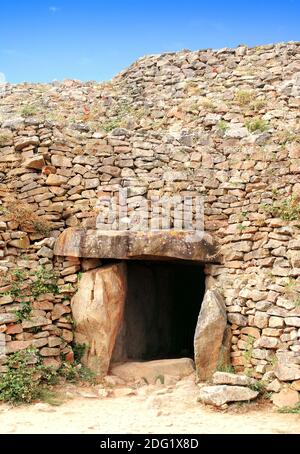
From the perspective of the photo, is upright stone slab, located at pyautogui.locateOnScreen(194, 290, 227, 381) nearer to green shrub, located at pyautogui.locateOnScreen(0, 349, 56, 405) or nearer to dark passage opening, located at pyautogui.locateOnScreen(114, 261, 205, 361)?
dark passage opening, located at pyautogui.locateOnScreen(114, 261, 205, 361)

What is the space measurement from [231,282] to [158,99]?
7547 millimetres

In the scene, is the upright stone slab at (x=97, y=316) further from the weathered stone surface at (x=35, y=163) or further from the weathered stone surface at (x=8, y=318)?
the weathered stone surface at (x=35, y=163)

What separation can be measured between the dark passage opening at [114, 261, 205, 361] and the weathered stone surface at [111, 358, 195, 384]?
561 millimetres

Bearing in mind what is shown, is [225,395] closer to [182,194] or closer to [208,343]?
[208,343]

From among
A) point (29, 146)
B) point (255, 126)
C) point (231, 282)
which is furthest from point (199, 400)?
point (255, 126)

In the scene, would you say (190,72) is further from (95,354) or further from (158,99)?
(95,354)

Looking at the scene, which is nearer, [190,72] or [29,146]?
[29,146]

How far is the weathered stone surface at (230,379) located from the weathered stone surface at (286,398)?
413 millimetres

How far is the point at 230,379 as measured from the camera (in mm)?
6715

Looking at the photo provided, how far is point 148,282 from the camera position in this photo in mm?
10492

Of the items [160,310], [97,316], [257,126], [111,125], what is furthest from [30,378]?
[111,125]

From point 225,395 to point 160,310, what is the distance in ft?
14.9

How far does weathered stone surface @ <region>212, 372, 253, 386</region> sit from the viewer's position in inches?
264

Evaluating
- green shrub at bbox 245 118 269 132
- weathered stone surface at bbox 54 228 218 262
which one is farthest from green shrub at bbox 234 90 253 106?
weathered stone surface at bbox 54 228 218 262
